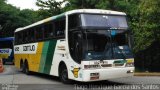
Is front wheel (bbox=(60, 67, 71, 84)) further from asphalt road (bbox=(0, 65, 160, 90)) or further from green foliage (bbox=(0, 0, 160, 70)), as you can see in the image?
green foliage (bbox=(0, 0, 160, 70))

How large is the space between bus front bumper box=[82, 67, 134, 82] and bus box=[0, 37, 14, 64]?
1051 inches

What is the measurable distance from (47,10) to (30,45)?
84.4 ft

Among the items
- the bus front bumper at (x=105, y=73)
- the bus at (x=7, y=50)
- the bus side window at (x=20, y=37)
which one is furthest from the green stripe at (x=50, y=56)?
the bus at (x=7, y=50)

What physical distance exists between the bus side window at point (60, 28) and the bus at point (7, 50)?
23.7 m

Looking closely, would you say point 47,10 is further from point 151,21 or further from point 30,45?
point 30,45

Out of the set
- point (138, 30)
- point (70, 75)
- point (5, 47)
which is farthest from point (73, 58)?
point (5, 47)

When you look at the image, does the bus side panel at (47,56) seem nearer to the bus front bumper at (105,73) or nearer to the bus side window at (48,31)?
the bus side window at (48,31)

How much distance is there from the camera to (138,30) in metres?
29.9

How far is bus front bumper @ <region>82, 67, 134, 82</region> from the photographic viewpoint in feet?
50.3

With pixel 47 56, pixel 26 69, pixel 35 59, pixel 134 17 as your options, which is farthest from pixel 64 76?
pixel 134 17

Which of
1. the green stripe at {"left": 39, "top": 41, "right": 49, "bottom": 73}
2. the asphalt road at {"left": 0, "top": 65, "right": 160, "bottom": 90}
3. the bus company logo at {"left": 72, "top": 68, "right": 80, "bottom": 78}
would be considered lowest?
the asphalt road at {"left": 0, "top": 65, "right": 160, "bottom": 90}

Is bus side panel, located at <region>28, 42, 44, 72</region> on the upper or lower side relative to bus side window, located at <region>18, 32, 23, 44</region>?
lower

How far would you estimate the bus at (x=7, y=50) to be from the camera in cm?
4150

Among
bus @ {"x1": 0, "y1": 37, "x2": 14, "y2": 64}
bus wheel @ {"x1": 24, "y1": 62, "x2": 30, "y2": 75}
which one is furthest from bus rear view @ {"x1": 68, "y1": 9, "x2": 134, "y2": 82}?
bus @ {"x1": 0, "y1": 37, "x2": 14, "y2": 64}
